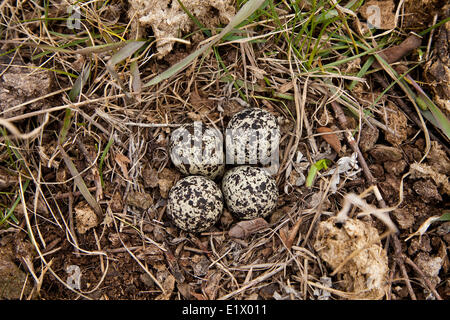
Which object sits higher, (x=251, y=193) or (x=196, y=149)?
(x=196, y=149)

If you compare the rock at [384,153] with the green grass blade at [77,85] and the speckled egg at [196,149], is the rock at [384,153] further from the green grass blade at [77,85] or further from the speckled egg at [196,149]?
the green grass blade at [77,85]

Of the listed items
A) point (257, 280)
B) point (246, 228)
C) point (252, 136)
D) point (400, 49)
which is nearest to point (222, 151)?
point (252, 136)

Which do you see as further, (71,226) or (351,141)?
(351,141)

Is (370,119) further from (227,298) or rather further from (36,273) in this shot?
(36,273)

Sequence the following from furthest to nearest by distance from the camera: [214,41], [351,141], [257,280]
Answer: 1. [351,141]
2. [257,280]
3. [214,41]

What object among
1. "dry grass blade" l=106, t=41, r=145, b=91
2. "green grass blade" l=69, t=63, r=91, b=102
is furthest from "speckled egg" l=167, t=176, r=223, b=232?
"green grass blade" l=69, t=63, r=91, b=102

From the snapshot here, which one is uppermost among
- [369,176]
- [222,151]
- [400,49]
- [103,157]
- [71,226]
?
[400,49]

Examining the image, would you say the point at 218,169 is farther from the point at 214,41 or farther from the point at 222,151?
the point at 214,41
